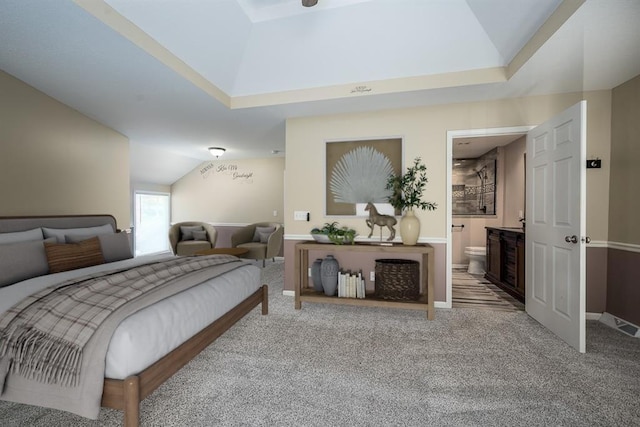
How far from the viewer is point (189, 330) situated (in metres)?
1.74

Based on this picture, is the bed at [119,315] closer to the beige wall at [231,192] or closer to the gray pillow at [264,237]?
the gray pillow at [264,237]

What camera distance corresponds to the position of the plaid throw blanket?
1310mm

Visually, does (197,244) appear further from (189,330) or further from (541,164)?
(541,164)

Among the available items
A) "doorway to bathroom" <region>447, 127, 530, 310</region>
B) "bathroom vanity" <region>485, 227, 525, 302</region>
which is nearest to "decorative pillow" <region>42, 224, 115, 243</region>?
"doorway to bathroom" <region>447, 127, 530, 310</region>

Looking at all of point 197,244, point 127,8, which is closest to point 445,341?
point 127,8

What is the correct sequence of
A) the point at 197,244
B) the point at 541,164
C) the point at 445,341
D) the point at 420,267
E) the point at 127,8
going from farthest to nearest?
the point at 197,244 < the point at 420,267 < the point at 541,164 < the point at 445,341 < the point at 127,8

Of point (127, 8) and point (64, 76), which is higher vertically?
point (127, 8)

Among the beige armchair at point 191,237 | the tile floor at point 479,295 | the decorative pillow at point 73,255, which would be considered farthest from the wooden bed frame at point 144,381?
the beige armchair at point 191,237

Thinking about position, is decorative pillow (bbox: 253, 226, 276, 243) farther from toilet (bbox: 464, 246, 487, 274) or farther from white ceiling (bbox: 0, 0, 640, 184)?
toilet (bbox: 464, 246, 487, 274)

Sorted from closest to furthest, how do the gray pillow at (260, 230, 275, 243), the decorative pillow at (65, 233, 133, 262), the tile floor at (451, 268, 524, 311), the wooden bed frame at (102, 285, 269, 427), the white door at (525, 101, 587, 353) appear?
the wooden bed frame at (102, 285, 269, 427), the white door at (525, 101, 587, 353), the decorative pillow at (65, 233, 133, 262), the tile floor at (451, 268, 524, 311), the gray pillow at (260, 230, 275, 243)

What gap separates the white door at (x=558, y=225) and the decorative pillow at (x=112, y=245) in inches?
174

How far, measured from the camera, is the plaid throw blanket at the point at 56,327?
1.31 meters

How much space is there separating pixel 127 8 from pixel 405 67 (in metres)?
2.42

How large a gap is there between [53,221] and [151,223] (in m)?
3.72
